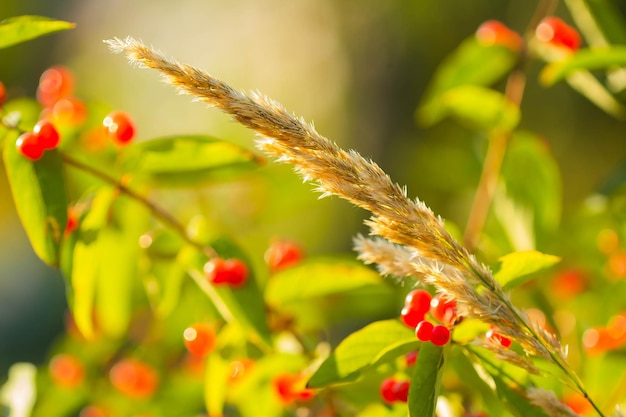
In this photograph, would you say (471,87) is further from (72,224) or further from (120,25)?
(120,25)

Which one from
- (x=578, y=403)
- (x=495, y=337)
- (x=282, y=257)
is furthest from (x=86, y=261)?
(x=578, y=403)

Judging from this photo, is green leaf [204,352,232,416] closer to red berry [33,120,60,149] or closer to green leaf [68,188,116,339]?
green leaf [68,188,116,339]

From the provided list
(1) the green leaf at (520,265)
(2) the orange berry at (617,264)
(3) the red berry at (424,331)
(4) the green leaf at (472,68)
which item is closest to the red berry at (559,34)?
(4) the green leaf at (472,68)

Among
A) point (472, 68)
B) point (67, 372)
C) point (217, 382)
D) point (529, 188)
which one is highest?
point (472, 68)

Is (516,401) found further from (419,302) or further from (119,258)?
(119,258)

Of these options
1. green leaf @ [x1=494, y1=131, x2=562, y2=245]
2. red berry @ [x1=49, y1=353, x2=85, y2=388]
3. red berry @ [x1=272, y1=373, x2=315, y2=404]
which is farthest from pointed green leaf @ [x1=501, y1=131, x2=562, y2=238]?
red berry @ [x1=49, y1=353, x2=85, y2=388]

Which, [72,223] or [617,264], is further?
[617,264]

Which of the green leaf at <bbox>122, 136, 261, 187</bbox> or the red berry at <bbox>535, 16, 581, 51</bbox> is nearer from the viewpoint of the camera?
the green leaf at <bbox>122, 136, 261, 187</bbox>

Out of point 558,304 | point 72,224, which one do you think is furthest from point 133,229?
point 558,304
